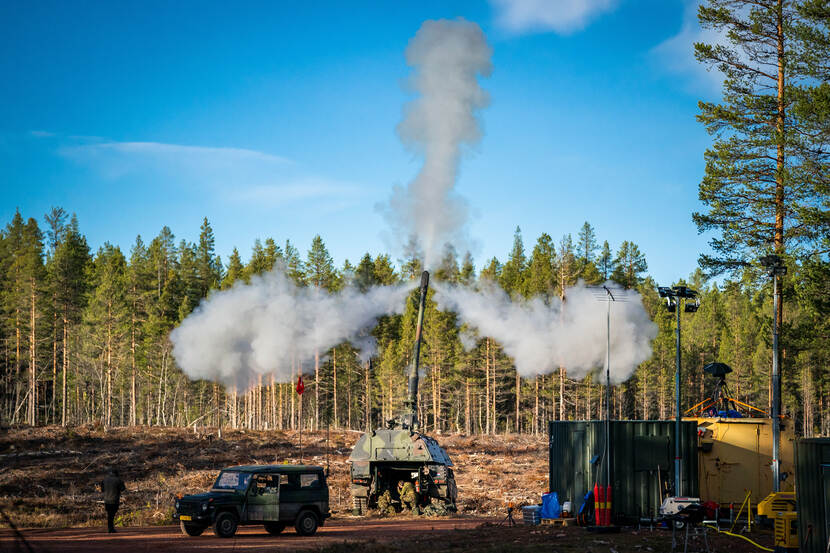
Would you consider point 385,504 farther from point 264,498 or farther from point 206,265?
point 206,265

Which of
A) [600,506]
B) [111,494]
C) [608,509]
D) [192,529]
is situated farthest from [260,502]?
[608,509]

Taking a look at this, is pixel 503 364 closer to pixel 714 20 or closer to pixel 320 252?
pixel 320 252

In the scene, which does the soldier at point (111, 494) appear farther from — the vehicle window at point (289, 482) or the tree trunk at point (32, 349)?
the tree trunk at point (32, 349)

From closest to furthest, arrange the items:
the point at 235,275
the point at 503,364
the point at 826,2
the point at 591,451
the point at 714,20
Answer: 1. the point at 591,451
2. the point at 826,2
3. the point at 714,20
4. the point at 503,364
5. the point at 235,275

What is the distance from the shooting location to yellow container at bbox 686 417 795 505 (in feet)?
78.4

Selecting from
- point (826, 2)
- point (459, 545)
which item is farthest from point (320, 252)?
point (459, 545)

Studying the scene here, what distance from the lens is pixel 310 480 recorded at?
71.3 ft

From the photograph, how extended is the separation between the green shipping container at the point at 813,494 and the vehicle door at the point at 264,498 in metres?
12.4

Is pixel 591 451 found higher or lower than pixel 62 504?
higher

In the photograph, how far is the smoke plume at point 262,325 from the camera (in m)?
59.4

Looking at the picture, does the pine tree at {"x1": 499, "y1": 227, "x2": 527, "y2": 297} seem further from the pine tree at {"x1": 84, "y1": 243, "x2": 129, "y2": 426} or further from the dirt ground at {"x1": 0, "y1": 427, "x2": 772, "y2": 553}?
the pine tree at {"x1": 84, "y1": 243, "x2": 129, "y2": 426}

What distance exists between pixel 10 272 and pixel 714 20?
2580 inches

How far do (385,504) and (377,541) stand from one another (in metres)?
10.3

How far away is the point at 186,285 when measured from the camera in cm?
9019
